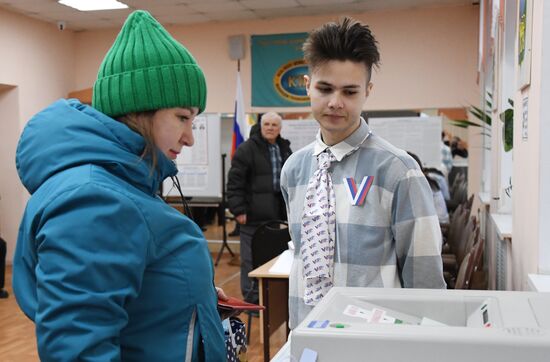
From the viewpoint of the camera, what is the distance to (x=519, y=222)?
93.4 inches

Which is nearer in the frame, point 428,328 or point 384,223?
point 428,328

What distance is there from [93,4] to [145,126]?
6186 millimetres

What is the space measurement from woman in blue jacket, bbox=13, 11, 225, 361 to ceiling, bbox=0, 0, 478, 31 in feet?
18.8

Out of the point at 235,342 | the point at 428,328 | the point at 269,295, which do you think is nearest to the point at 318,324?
the point at 428,328

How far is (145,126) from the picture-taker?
41.9 inches

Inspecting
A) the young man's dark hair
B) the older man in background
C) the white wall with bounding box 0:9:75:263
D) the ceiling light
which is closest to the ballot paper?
the older man in background

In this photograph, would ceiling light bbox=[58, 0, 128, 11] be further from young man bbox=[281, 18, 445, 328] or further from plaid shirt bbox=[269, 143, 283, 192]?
young man bbox=[281, 18, 445, 328]

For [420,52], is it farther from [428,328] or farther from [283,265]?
[428,328]

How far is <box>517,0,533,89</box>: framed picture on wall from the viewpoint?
6.59ft

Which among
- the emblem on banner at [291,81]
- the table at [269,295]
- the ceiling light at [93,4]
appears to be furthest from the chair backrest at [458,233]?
the ceiling light at [93,4]

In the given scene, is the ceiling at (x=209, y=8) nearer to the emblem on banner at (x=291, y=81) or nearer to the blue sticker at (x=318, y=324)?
the emblem on banner at (x=291, y=81)

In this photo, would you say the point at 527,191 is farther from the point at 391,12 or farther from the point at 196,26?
the point at 196,26

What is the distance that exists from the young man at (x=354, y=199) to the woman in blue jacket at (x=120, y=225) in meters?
0.49

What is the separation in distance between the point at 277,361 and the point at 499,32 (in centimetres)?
357
